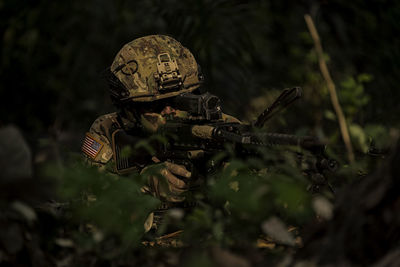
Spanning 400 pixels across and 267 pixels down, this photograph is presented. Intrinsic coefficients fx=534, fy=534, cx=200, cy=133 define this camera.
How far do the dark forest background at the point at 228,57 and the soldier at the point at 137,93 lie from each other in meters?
0.35

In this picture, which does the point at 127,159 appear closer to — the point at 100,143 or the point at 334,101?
the point at 100,143

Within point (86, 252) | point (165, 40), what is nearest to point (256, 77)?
point (165, 40)

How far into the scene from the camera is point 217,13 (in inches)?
291

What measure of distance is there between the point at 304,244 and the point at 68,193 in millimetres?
996

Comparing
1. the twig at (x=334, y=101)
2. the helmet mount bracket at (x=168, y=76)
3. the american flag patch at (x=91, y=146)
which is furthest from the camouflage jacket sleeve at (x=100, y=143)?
the twig at (x=334, y=101)

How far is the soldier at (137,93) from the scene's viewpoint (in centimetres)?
434

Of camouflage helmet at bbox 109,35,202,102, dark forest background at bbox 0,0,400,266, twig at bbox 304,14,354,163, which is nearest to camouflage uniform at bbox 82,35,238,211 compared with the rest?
camouflage helmet at bbox 109,35,202,102

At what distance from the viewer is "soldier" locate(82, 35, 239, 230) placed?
4344 millimetres

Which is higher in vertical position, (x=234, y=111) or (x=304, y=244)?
(x=304, y=244)

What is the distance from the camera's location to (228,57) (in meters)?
8.05

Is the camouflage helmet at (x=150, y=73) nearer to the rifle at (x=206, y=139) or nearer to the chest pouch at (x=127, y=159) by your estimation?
the rifle at (x=206, y=139)

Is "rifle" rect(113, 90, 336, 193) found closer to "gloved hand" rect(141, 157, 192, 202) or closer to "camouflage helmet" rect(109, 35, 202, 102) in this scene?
"gloved hand" rect(141, 157, 192, 202)

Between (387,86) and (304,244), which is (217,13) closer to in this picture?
(387,86)

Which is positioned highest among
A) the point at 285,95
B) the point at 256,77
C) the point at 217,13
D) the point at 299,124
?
the point at 285,95
